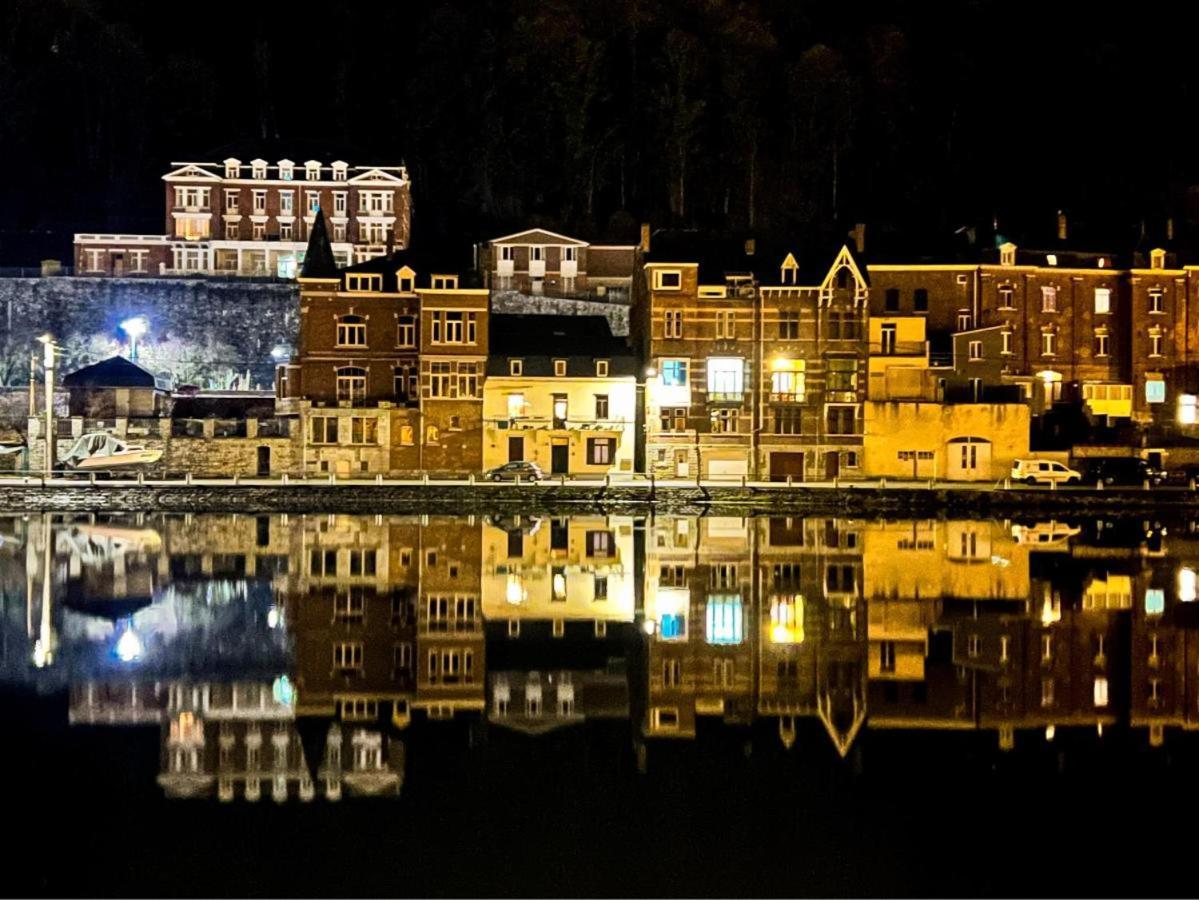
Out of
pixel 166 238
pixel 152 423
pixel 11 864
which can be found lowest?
pixel 11 864

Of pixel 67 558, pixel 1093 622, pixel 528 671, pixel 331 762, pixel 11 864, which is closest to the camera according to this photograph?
pixel 11 864

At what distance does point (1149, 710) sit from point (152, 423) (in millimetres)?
52403

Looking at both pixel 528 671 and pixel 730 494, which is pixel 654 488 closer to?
pixel 730 494

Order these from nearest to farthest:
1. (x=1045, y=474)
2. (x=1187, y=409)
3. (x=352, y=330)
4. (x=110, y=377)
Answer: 1. (x=1045, y=474)
2. (x=352, y=330)
3. (x=1187, y=409)
4. (x=110, y=377)

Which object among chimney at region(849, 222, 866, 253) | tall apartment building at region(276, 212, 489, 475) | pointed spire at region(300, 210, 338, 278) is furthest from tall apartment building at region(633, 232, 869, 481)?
pointed spire at region(300, 210, 338, 278)

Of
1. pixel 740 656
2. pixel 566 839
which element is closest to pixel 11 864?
pixel 566 839

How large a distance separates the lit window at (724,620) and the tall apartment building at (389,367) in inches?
1383

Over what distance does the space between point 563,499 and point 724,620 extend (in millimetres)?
27537

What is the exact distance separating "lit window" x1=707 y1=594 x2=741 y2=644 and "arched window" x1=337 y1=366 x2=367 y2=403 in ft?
126

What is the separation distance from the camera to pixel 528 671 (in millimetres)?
27062

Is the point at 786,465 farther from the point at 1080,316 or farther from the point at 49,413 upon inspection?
the point at 49,413

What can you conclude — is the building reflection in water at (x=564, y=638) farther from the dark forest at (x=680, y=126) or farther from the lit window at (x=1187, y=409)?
the dark forest at (x=680, y=126)

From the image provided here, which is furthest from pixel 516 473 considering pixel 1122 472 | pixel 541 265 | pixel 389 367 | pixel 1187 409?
pixel 1187 409

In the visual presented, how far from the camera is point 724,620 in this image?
31.9 metres
